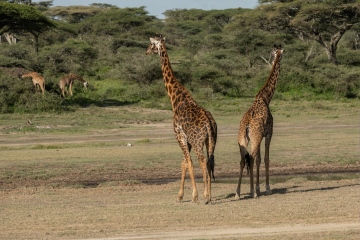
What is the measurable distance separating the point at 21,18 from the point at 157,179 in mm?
19748

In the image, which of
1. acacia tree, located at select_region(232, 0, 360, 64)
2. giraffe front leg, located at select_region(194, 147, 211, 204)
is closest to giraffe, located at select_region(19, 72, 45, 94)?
acacia tree, located at select_region(232, 0, 360, 64)

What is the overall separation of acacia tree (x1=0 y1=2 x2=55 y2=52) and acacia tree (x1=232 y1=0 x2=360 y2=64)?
13.4m

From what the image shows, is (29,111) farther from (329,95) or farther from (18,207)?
(18,207)

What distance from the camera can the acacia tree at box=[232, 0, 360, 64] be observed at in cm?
4284

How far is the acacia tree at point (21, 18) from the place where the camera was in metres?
34.6

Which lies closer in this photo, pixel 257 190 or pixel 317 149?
pixel 257 190

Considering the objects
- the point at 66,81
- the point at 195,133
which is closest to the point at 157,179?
the point at 195,133

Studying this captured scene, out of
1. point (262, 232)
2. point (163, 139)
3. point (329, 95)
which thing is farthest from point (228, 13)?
point (262, 232)

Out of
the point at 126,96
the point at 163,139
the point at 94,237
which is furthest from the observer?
the point at 126,96

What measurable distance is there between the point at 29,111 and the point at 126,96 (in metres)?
5.59

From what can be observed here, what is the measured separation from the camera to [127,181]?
50.9ft

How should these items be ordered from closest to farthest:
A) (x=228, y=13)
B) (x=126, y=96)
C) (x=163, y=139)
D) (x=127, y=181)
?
(x=127, y=181) < (x=163, y=139) < (x=126, y=96) < (x=228, y=13)

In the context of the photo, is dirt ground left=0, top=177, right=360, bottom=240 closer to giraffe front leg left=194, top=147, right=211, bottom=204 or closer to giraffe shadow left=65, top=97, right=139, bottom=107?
giraffe front leg left=194, top=147, right=211, bottom=204

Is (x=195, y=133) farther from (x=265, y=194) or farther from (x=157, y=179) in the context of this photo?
(x=157, y=179)
